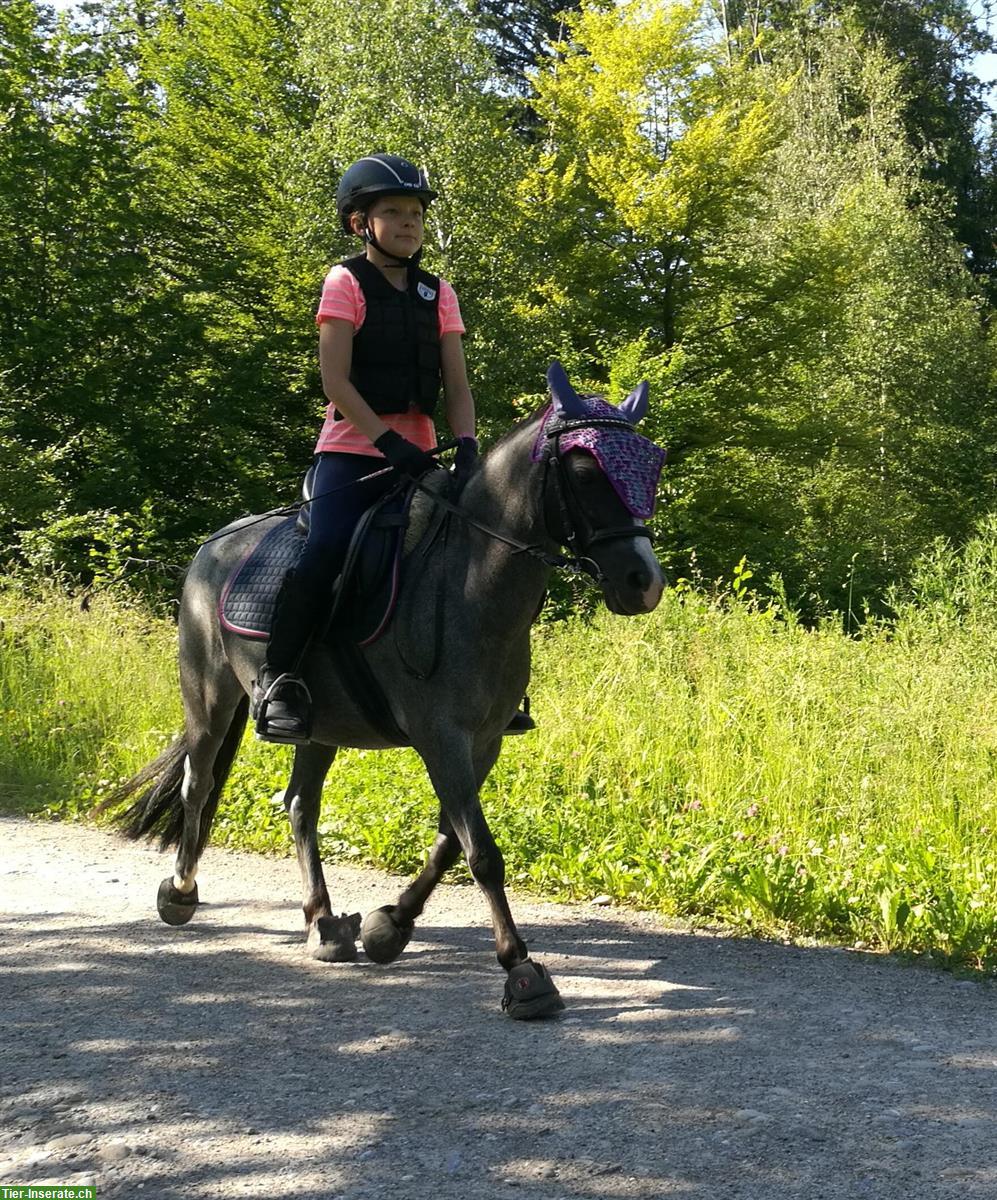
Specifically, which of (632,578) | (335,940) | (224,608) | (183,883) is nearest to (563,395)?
(632,578)

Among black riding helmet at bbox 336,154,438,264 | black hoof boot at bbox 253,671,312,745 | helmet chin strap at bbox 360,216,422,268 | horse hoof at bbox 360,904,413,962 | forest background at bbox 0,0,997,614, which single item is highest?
forest background at bbox 0,0,997,614

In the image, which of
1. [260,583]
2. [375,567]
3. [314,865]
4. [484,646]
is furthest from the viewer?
[314,865]

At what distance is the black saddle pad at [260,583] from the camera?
581 cm

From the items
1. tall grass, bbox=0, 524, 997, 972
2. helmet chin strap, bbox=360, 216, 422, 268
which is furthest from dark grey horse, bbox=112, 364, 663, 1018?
tall grass, bbox=0, 524, 997, 972

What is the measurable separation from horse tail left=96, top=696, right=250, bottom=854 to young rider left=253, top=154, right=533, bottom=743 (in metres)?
1.00

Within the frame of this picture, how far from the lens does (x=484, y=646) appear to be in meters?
5.08

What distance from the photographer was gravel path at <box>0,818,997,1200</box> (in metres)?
3.38

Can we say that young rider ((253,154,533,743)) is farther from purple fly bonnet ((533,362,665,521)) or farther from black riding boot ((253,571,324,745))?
purple fly bonnet ((533,362,665,521))

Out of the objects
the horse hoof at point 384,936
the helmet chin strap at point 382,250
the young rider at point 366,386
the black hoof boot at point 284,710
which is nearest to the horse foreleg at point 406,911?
the horse hoof at point 384,936

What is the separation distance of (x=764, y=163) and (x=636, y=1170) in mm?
31331

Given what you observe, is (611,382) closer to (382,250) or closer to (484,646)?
(382,250)

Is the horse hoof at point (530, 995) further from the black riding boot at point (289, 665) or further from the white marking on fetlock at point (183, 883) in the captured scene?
the white marking on fetlock at point (183, 883)

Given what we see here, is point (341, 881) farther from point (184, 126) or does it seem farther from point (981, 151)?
point (981, 151)

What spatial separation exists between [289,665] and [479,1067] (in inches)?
78.2
